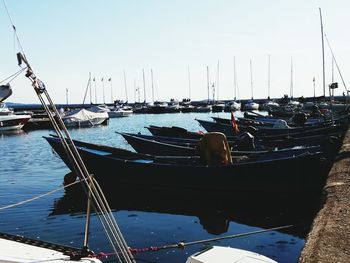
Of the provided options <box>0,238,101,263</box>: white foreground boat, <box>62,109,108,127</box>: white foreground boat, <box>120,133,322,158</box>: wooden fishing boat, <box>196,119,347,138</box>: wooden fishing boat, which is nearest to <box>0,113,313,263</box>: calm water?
<box>120,133,322,158</box>: wooden fishing boat

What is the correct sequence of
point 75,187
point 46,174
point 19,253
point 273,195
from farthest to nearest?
point 46,174 < point 75,187 < point 273,195 < point 19,253

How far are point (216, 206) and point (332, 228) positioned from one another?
6918mm

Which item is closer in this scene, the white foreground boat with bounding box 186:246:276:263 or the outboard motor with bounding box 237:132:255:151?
the white foreground boat with bounding box 186:246:276:263

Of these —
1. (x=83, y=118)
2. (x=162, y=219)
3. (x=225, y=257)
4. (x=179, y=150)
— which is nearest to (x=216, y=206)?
(x=162, y=219)

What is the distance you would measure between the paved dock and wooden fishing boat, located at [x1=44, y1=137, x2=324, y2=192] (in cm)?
310

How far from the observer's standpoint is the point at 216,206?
1345 centimetres

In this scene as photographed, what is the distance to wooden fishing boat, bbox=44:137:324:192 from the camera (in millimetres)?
13406

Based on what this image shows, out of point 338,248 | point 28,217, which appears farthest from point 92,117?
point 338,248

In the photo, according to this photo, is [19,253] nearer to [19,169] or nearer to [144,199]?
[144,199]

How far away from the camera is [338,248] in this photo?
5855mm

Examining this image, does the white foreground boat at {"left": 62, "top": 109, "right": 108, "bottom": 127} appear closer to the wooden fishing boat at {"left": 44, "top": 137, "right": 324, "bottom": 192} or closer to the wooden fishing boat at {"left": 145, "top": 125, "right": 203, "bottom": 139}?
the wooden fishing boat at {"left": 145, "top": 125, "right": 203, "bottom": 139}

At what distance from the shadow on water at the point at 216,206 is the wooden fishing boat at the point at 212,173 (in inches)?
11.4

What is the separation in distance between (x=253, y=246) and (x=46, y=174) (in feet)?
44.1

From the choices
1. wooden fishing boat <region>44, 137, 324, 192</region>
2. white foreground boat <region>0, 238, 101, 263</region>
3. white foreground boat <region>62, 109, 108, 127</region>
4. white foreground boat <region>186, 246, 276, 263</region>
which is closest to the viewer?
white foreground boat <region>186, 246, 276, 263</region>
